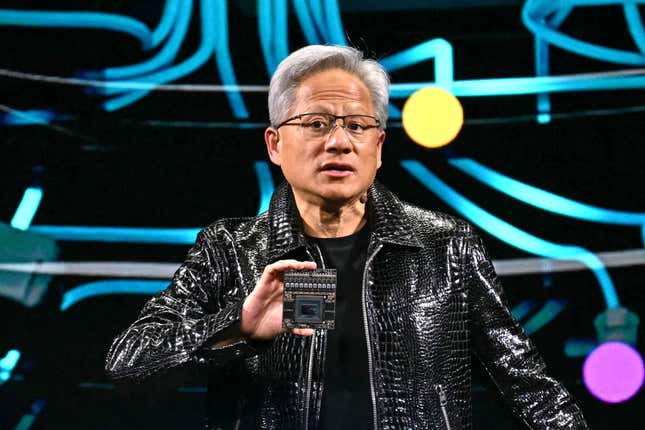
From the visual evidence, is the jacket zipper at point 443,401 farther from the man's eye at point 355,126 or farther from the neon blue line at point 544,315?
the neon blue line at point 544,315

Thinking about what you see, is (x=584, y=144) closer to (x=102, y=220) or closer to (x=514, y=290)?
(x=514, y=290)

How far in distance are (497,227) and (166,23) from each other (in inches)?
62.0

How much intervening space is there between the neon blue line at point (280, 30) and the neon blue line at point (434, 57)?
0.40 m

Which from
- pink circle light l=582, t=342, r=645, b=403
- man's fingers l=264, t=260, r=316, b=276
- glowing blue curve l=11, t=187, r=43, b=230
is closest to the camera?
man's fingers l=264, t=260, r=316, b=276

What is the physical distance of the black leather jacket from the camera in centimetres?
151

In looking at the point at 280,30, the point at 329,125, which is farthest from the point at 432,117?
the point at 329,125

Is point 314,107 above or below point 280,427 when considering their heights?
above

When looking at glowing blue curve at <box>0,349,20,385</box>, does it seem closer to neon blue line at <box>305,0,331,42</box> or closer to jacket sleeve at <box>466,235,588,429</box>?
neon blue line at <box>305,0,331,42</box>

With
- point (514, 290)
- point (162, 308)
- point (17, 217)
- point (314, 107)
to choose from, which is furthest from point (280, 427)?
point (17, 217)

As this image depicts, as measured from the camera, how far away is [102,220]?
3.13 metres

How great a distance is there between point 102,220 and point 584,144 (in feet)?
6.40

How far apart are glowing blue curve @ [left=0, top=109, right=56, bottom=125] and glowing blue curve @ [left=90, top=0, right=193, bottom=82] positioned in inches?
8.9

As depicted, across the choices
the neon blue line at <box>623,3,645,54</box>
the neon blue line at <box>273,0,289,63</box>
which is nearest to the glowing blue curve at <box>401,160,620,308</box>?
the neon blue line at <box>273,0,289,63</box>

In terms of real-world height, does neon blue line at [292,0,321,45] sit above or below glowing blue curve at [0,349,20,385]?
above
